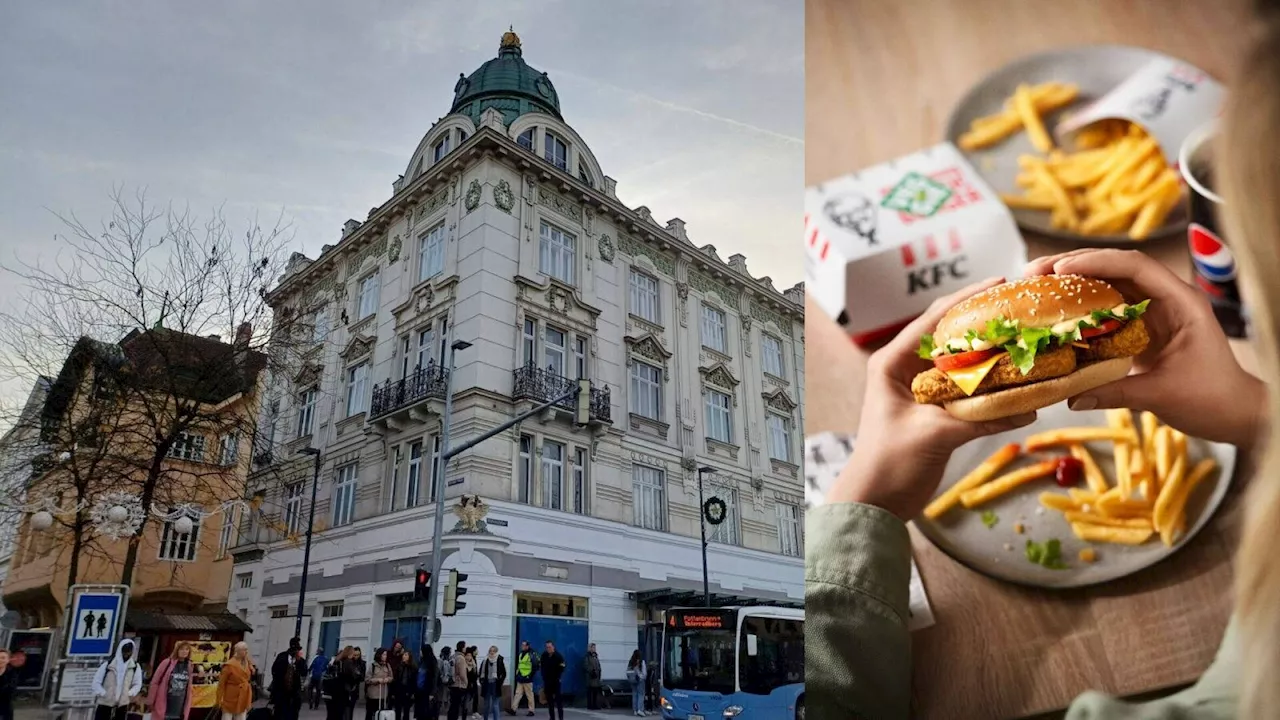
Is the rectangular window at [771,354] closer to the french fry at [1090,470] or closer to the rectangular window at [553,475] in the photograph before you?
the rectangular window at [553,475]

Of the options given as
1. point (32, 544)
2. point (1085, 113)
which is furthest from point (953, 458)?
point (32, 544)

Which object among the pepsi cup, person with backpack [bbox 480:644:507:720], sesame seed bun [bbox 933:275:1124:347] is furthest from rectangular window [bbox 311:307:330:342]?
the pepsi cup

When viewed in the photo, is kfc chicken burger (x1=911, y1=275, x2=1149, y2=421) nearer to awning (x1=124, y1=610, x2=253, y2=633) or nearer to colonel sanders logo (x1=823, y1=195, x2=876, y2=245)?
colonel sanders logo (x1=823, y1=195, x2=876, y2=245)

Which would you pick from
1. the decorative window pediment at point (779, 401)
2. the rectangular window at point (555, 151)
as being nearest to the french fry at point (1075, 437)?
the decorative window pediment at point (779, 401)

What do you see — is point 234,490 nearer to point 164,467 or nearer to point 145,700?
point 164,467

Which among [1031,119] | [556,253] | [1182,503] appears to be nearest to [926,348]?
[1182,503]
